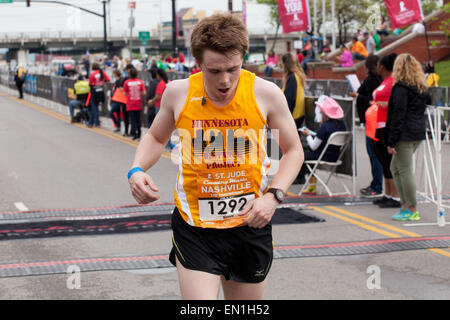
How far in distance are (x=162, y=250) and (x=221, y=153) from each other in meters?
4.33

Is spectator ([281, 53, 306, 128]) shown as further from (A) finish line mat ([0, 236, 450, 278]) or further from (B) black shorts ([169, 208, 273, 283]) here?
(B) black shorts ([169, 208, 273, 283])

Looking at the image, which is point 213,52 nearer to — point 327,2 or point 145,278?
point 145,278

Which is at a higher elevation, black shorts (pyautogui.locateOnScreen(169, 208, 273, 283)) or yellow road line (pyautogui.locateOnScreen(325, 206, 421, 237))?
black shorts (pyautogui.locateOnScreen(169, 208, 273, 283))

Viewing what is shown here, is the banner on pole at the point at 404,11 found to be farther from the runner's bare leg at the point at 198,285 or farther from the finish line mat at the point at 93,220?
the runner's bare leg at the point at 198,285

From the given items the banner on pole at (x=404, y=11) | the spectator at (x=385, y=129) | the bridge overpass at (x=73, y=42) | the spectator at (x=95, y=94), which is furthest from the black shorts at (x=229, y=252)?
the bridge overpass at (x=73, y=42)

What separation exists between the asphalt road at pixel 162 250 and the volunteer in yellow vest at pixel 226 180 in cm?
251

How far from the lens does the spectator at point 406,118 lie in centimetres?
891

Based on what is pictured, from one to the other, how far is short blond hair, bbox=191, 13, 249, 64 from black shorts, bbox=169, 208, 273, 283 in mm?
884

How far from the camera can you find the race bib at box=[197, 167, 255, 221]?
143 inches

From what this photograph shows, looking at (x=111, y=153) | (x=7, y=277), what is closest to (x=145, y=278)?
(x=7, y=277)

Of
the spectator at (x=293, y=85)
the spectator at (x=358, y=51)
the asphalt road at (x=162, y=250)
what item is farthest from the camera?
the spectator at (x=358, y=51)

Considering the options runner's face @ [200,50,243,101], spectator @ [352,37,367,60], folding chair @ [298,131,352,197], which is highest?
spectator @ [352,37,367,60]

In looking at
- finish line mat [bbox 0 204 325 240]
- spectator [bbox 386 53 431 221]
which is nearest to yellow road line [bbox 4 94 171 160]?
finish line mat [bbox 0 204 325 240]
